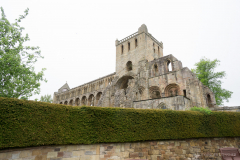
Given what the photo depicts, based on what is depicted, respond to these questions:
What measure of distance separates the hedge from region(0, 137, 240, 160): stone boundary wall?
0.34 meters

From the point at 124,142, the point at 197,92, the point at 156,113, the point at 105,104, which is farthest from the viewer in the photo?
the point at 105,104

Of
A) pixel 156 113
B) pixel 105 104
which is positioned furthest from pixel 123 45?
pixel 156 113

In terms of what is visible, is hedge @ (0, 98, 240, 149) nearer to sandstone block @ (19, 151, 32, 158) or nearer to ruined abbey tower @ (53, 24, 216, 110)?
sandstone block @ (19, 151, 32, 158)

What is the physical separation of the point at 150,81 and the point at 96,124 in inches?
590

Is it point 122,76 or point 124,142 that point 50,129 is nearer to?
point 124,142

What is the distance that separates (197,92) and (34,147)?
16859 mm

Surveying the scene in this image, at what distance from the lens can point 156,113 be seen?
7902mm

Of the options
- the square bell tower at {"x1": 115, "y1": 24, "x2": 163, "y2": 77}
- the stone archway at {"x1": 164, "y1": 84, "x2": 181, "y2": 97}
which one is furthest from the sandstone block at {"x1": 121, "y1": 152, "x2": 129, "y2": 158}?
the square bell tower at {"x1": 115, "y1": 24, "x2": 163, "y2": 77}

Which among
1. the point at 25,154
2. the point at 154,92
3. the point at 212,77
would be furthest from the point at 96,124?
the point at 212,77

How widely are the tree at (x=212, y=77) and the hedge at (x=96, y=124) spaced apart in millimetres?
20253

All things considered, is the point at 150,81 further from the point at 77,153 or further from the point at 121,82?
the point at 77,153

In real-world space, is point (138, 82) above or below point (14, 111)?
above

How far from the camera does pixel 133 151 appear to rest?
23.0ft

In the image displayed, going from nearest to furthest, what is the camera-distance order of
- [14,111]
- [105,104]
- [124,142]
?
1. [14,111]
2. [124,142]
3. [105,104]
